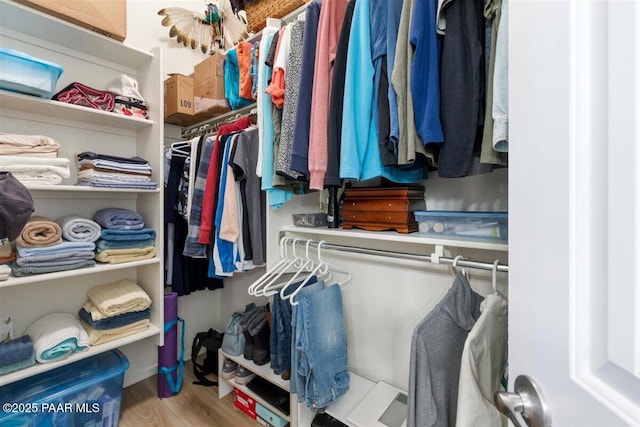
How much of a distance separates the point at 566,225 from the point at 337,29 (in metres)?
1.06

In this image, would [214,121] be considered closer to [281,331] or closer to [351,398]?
[281,331]

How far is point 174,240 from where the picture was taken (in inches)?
70.1

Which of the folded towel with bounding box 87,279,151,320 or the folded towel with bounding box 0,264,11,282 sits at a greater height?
the folded towel with bounding box 0,264,11,282

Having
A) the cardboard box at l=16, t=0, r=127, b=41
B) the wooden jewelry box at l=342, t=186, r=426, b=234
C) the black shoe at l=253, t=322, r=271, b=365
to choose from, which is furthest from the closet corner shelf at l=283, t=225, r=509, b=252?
the cardboard box at l=16, t=0, r=127, b=41

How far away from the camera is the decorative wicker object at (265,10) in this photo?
1.49m

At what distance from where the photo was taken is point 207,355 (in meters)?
2.07

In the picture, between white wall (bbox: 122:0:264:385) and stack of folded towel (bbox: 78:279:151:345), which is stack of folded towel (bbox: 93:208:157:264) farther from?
white wall (bbox: 122:0:264:385)

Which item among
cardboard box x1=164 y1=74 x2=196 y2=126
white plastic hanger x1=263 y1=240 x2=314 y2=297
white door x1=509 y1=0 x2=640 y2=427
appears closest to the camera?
white door x1=509 y1=0 x2=640 y2=427

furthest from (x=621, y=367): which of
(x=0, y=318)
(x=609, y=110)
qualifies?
(x=0, y=318)

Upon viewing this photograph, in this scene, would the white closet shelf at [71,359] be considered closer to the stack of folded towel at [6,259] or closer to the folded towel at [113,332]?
the folded towel at [113,332]

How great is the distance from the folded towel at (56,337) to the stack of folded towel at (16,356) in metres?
0.03

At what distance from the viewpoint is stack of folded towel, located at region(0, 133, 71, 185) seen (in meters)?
1.19

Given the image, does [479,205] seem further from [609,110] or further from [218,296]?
[218,296]

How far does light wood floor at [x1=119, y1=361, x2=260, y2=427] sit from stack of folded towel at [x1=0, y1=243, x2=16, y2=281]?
94 cm
